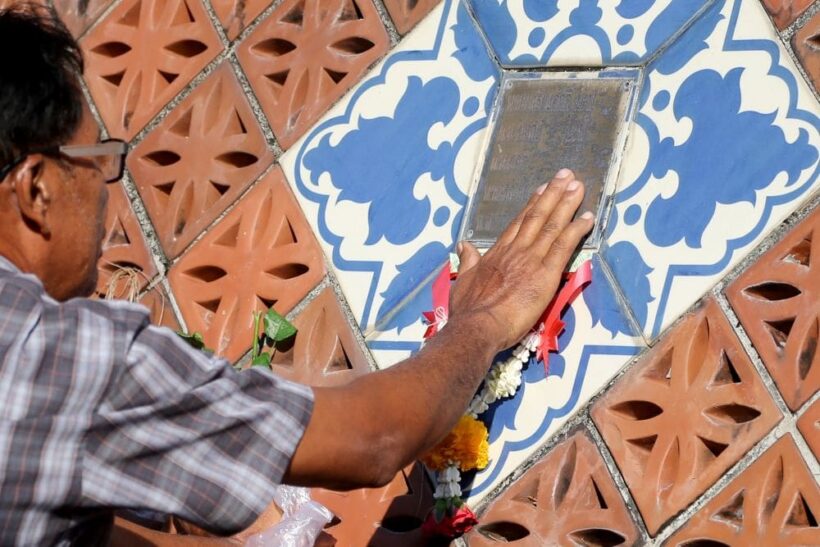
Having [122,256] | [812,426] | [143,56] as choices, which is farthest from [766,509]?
[143,56]

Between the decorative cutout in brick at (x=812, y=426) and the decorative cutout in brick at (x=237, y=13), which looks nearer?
the decorative cutout in brick at (x=812, y=426)

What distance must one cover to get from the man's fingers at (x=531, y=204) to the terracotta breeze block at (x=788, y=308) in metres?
0.37

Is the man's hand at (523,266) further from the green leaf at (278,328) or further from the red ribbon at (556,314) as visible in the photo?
the green leaf at (278,328)

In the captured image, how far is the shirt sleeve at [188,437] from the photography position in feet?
5.40

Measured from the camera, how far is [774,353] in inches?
83.4

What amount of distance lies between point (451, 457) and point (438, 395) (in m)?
0.44

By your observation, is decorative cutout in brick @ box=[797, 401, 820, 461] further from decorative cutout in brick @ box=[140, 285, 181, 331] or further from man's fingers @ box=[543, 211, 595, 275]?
decorative cutout in brick @ box=[140, 285, 181, 331]

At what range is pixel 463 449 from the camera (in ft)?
7.61

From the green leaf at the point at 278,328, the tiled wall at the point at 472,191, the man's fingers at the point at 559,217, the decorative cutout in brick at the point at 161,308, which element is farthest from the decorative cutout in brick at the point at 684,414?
the decorative cutout in brick at the point at 161,308

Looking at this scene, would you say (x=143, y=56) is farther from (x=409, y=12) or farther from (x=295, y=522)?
(x=295, y=522)

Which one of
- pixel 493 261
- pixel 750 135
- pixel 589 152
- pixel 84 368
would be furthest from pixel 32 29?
pixel 750 135

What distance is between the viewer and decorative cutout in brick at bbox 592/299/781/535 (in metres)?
2.12

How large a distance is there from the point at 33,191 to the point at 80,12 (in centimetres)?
142

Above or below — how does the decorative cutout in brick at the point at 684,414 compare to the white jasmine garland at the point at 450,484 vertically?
above
